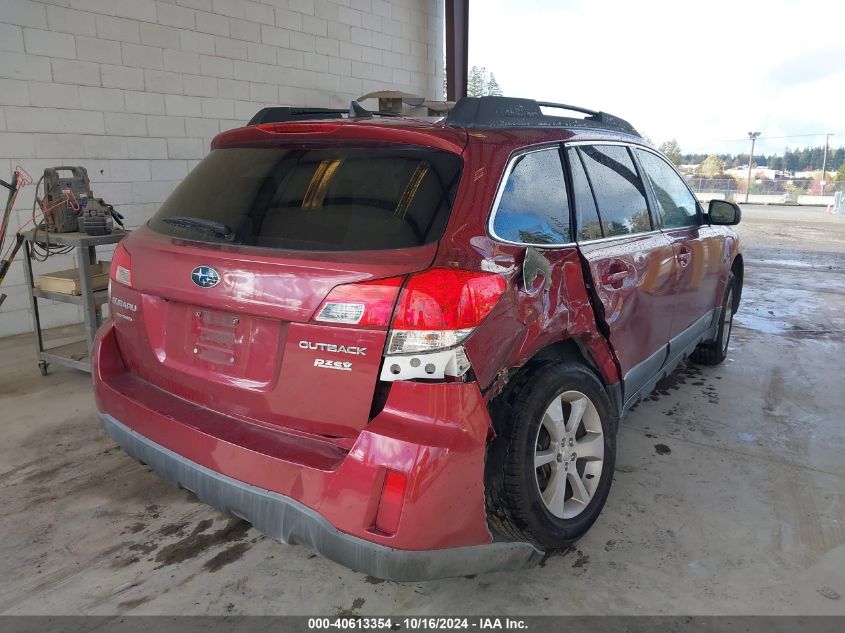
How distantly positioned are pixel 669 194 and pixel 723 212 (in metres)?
0.60

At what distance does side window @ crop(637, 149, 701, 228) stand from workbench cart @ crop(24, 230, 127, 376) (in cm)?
343

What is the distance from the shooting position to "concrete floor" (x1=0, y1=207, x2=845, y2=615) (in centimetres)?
229

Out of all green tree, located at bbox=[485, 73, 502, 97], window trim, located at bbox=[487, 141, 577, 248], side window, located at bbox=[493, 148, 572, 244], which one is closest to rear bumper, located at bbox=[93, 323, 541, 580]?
window trim, located at bbox=[487, 141, 577, 248]

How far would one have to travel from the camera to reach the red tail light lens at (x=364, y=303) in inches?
74.9

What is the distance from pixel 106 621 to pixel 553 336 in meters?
1.82

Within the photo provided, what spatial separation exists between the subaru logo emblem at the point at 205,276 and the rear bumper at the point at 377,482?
465mm

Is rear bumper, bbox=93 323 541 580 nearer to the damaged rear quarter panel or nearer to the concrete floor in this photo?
the damaged rear quarter panel

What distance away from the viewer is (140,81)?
20.5ft

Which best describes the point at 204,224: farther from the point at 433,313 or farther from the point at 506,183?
the point at 506,183

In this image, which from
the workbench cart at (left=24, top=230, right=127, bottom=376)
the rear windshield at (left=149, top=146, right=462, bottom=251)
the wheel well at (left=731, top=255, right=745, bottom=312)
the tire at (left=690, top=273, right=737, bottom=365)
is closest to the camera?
the rear windshield at (left=149, top=146, right=462, bottom=251)

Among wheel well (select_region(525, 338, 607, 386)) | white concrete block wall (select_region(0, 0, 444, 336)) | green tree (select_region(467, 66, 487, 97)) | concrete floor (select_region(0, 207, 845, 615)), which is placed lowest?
concrete floor (select_region(0, 207, 845, 615))

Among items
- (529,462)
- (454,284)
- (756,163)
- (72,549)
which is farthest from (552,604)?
(756,163)

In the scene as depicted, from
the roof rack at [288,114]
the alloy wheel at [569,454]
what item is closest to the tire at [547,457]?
→ the alloy wheel at [569,454]

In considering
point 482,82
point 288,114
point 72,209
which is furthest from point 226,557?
point 482,82
